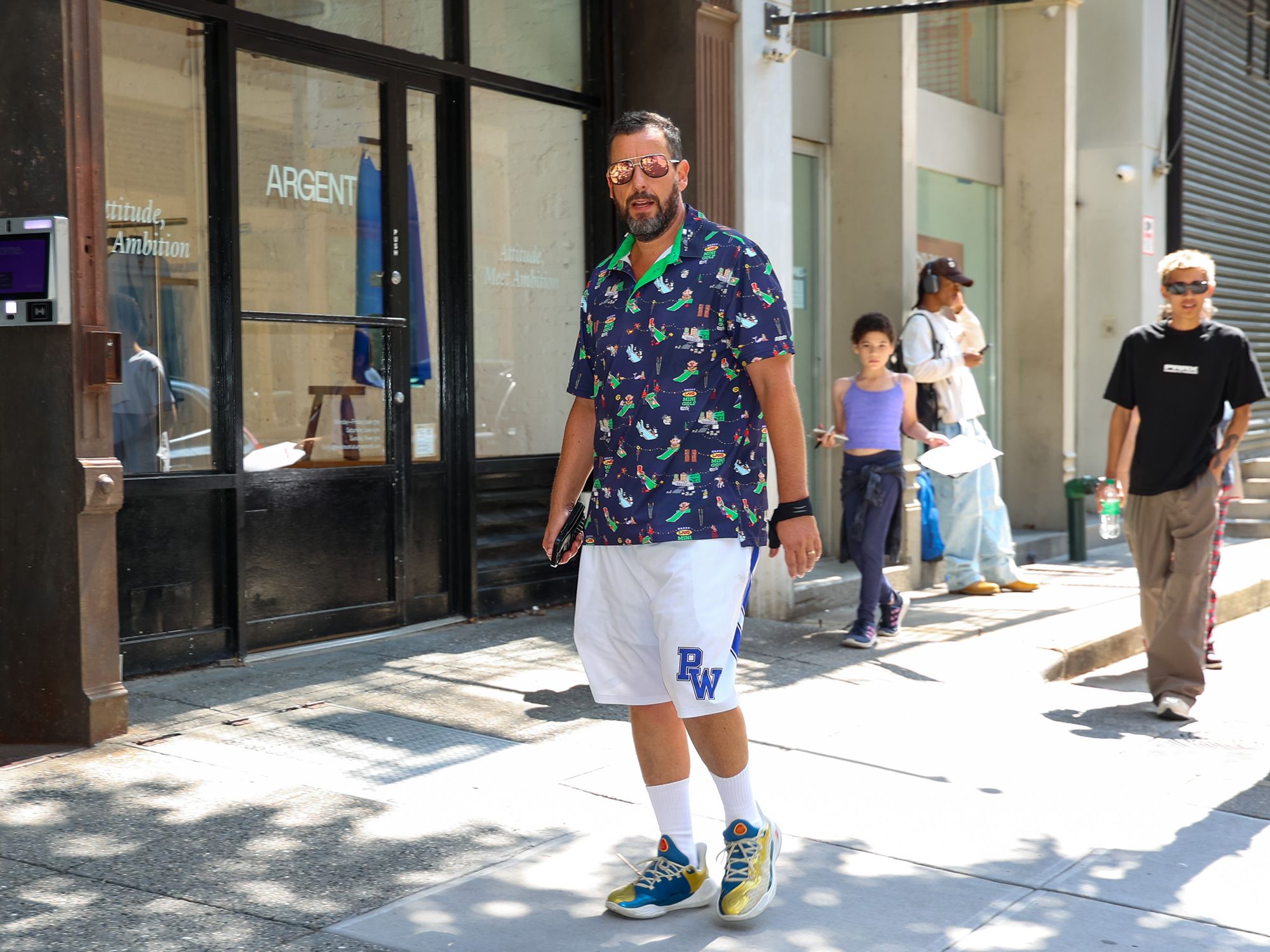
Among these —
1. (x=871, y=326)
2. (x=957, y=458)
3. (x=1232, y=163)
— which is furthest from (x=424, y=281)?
(x=1232, y=163)

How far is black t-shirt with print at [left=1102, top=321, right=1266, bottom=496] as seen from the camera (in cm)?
622

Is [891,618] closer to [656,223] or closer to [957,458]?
[957,458]

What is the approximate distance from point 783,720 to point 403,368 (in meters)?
2.85

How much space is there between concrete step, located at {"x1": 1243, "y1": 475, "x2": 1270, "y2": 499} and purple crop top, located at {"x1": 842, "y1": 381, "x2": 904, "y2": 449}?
7837 millimetres

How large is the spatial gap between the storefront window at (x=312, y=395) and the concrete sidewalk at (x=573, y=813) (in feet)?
3.27

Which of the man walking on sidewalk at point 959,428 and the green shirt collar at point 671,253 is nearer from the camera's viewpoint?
the green shirt collar at point 671,253

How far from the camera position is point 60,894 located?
12.2 ft

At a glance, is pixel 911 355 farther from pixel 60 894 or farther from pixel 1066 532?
pixel 60 894

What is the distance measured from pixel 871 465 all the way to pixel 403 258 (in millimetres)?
2708

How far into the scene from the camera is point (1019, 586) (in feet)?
32.0

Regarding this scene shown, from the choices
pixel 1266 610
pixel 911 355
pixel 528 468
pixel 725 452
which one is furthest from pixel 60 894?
pixel 1266 610

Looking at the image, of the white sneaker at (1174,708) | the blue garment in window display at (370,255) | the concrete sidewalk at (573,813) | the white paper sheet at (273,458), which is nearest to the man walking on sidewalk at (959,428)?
the concrete sidewalk at (573,813)

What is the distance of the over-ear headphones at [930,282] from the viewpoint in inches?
379

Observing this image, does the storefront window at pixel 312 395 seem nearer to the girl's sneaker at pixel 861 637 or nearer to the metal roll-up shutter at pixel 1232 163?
the girl's sneaker at pixel 861 637
